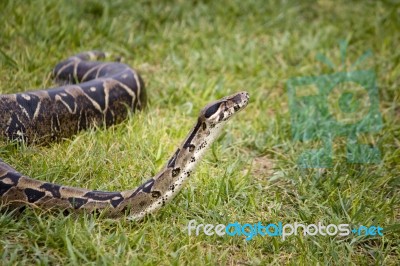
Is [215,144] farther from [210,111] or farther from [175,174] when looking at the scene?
[175,174]

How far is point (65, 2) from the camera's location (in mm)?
9094

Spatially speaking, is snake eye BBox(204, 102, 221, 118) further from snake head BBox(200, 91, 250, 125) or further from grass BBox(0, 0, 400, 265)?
grass BBox(0, 0, 400, 265)

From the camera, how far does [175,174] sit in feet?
16.7

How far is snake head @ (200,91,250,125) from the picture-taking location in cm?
520

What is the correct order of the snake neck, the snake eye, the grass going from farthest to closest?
1. the snake eye
2. the snake neck
3. the grass

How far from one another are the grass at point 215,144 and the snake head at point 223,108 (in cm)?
67

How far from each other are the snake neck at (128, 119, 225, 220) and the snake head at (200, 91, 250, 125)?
0.18 feet

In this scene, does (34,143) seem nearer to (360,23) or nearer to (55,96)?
(55,96)

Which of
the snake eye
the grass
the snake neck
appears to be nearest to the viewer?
the grass

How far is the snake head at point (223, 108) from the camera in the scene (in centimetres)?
520

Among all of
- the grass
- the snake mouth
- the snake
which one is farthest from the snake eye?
the grass

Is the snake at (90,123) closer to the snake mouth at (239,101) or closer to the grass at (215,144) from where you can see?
the snake mouth at (239,101)

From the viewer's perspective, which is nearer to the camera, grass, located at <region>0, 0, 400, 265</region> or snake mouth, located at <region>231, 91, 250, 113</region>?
grass, located at <region>0, 0, 400, 265</region>

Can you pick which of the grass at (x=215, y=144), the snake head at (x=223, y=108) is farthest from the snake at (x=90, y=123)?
the grass at (x=215, y=144)
